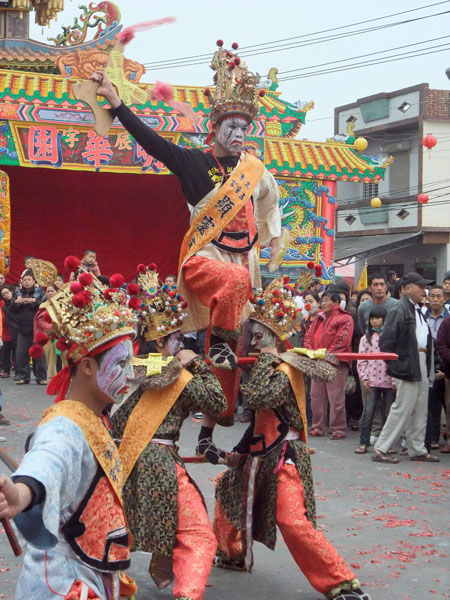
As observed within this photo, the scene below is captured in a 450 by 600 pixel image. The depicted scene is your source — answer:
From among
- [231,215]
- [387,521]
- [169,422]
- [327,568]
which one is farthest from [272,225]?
[387,521]

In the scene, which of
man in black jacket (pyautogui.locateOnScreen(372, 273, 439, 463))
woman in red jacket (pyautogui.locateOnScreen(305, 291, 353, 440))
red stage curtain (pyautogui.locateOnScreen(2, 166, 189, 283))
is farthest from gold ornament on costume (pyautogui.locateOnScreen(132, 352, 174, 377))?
red stage curtain (pyautogui.locateOnScreen(2, 166, 189, 283))

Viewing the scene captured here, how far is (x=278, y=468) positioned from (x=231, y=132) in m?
1.81

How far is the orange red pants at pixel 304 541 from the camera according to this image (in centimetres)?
399

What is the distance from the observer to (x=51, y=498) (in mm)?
2439

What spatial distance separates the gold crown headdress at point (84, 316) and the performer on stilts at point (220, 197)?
1365 millimetres

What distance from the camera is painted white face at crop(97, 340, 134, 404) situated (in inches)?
117

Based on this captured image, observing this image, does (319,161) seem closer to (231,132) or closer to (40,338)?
(231,132)

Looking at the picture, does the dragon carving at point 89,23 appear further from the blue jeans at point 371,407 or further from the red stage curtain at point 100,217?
the blue jeans at point 371,407

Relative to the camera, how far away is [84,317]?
2969mm

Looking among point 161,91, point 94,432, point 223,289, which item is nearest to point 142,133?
point 161,91

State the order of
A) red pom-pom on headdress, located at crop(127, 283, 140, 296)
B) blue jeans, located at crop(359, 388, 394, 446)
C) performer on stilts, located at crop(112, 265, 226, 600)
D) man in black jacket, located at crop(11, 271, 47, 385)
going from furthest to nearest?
1. man in black jacket, located at crop(11, 271, 47, 385)
2. blue jeans, located at crop(359, 388, 394, 446)
3. performer on stilts, located at crop(112, 265, 226, 600)
4. red pom-pom on headdress, located at crop(127, 283, 140, 296)

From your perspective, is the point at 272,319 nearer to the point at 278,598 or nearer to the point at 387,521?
the point at 278,598

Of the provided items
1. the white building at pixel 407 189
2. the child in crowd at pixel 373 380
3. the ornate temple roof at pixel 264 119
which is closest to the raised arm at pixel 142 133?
the child in crowd at pixel 373 380

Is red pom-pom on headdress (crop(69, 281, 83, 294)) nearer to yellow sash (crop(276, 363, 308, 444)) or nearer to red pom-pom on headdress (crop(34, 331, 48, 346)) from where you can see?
red pom-pom on headdress (crop(34, 331, 48, 346))
